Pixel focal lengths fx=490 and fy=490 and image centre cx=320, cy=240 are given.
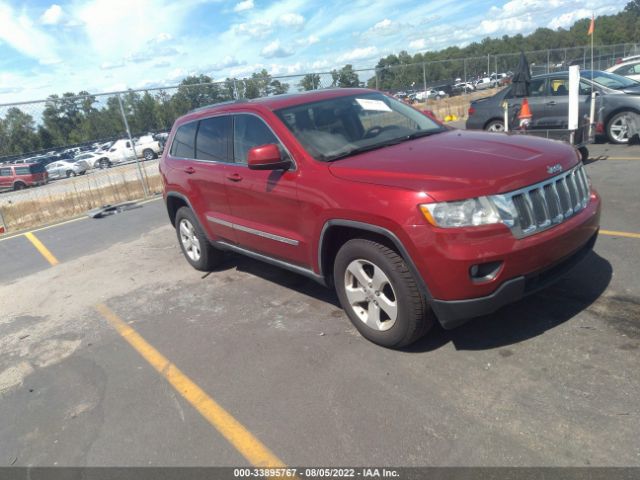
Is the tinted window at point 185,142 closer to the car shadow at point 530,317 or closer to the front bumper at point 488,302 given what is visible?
the car shadow at point 530,317

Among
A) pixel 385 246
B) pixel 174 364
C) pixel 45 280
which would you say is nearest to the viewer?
pixel 385 246

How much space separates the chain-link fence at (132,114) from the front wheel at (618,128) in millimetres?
7209

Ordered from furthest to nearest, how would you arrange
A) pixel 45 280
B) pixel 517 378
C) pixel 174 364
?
pixel 45 280 → pixel 174 364 → pixel 517 378

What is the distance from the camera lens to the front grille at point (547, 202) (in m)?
2.98

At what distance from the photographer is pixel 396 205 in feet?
10.0

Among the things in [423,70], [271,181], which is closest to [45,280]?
[271,181]

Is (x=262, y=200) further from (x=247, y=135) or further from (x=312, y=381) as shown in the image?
(x=312, y=381)

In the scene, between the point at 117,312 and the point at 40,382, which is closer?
the point at 40,382

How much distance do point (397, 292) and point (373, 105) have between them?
2105 millimetres

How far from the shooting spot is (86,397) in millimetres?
3592

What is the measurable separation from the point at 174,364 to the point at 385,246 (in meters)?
1.94

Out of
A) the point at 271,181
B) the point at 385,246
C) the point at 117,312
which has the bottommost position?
the point at 117,312

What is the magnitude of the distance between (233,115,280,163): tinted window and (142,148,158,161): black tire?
2676cm

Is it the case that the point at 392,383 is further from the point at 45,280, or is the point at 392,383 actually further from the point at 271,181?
the point at 45,280
